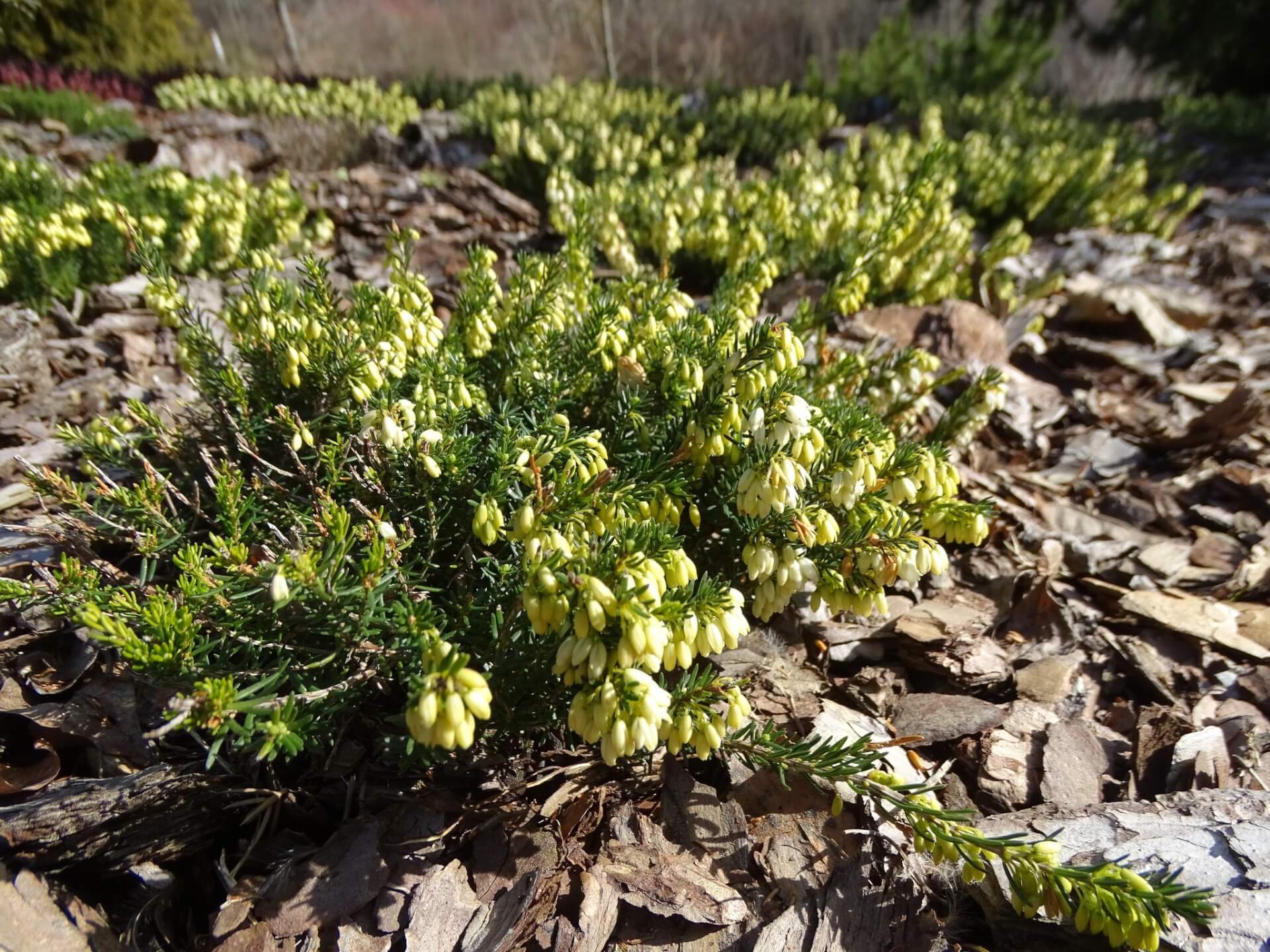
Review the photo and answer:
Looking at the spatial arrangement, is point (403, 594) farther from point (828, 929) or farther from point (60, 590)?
point (828, 929)

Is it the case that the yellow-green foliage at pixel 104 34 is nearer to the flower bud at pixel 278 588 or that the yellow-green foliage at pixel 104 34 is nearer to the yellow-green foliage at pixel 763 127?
Answer: the yellow-green foliage at pixel 763 127

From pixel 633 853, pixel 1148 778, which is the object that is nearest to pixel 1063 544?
pixel 1148 778

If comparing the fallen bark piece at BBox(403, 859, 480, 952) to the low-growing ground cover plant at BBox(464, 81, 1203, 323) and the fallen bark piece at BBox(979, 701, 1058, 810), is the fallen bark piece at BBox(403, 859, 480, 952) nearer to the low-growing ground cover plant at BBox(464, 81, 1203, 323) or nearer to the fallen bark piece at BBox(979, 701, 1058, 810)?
the fallen bark piece at BBox(979, 701, 1058, 810)

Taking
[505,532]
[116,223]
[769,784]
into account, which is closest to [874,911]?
[769,784]

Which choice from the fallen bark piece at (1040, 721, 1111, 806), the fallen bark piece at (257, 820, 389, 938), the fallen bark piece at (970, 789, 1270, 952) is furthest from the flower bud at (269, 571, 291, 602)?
the fallen bark piece at (1040, 721, 1111, 806)

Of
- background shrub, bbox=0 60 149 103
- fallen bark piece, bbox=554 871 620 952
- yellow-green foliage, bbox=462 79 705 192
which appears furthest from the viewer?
background shrub, bbox=0 60 149 103

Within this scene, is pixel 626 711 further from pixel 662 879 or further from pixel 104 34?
pixel 104 34
